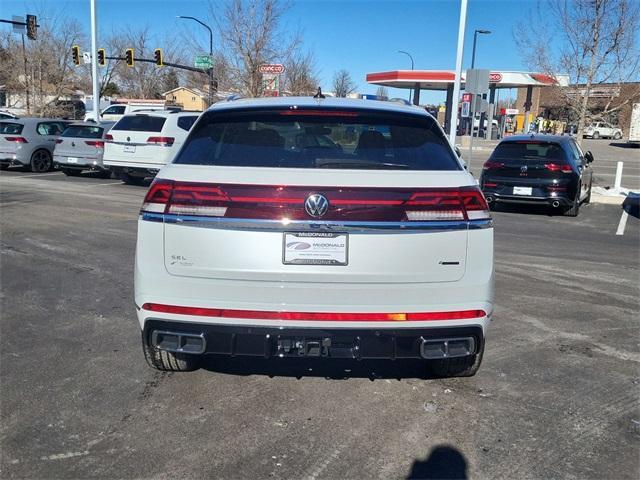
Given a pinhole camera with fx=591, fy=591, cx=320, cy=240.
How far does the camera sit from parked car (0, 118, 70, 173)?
1722cm

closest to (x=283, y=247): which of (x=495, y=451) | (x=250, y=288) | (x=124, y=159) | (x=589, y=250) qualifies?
(x=250, y=288)

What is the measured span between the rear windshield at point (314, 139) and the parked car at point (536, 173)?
8577 mm

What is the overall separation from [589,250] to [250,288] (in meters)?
7.07

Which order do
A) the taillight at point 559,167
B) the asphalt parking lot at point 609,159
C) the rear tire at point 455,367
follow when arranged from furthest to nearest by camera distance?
the asphalt parking lot at point 609,159 → the taillight at point 559,167 → the rear tire at point 455,367

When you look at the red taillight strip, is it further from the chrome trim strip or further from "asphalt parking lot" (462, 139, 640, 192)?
"asphalt parking lot" (462, 139, 640, 192)

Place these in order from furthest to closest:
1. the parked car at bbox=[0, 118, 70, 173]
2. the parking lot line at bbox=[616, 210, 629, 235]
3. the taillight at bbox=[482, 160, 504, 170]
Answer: the parked car at bbox=[0, 118, 70, 173] < the taillight at bbox=[482, 160, 504, 170] < the parking lot line at bbox=[616, 210, 629, 235]

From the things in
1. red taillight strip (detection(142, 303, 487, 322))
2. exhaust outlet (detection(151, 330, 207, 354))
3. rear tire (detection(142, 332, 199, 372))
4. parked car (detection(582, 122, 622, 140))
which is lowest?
rear tire (detection(142, 332, 199, 372))

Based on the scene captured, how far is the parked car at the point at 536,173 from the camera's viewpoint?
448 inches

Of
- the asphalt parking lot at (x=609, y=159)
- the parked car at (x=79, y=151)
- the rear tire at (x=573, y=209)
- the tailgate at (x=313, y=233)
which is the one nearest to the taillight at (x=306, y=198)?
the tailgate at (x=313, y=233)

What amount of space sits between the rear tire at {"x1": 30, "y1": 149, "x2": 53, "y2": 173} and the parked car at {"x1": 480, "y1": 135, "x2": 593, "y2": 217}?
13.2 metres

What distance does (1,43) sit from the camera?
42438 millimetres

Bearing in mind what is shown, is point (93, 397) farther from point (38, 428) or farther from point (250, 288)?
point (250, 288)

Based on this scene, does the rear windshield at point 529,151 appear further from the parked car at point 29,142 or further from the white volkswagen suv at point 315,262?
the parked car at point 29,142

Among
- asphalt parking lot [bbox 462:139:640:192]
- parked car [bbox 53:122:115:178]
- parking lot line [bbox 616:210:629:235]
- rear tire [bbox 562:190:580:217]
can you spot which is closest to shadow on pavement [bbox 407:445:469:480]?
parking lot line [bbox 616:210:629:235]
